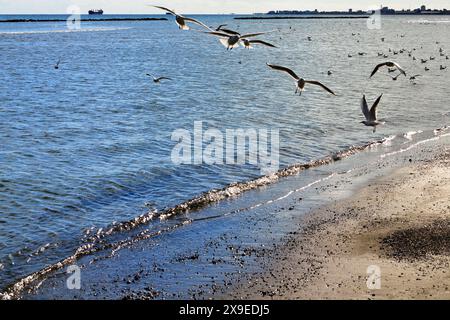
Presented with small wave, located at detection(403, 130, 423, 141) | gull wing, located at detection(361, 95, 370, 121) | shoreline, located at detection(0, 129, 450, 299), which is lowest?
shoreline, located at detection(0, 129, 450, 299)

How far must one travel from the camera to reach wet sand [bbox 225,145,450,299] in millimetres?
9977

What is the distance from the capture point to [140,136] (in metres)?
24.0

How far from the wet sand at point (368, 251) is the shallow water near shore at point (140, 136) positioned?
1.43 metres

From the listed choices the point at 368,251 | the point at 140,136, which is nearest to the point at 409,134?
the point at 140,136

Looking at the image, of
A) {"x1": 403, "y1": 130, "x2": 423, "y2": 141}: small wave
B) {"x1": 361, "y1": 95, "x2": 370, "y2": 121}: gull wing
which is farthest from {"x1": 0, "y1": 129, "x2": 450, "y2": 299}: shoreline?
{"x1": 403, "y1": 130, "x2": 423, "y2": 141}: small wave

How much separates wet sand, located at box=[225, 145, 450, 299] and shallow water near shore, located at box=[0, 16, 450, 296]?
1.43m

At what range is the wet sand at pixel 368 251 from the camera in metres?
9.98

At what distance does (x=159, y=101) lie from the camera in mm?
34531

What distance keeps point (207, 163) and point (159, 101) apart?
1575 cm

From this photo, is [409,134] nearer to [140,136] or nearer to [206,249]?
[140,136]

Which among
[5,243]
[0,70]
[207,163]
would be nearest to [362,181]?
[207,163]

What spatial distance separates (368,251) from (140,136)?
1407 centimetres

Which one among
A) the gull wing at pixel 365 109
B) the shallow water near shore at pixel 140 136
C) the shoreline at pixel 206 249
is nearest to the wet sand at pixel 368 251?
the shoreline at pixel 206 249

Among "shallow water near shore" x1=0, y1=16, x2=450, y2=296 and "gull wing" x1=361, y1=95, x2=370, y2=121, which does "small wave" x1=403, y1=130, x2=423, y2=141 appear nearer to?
"shallow water near shore" x1=0, y1=16, x2=450, y2=296
